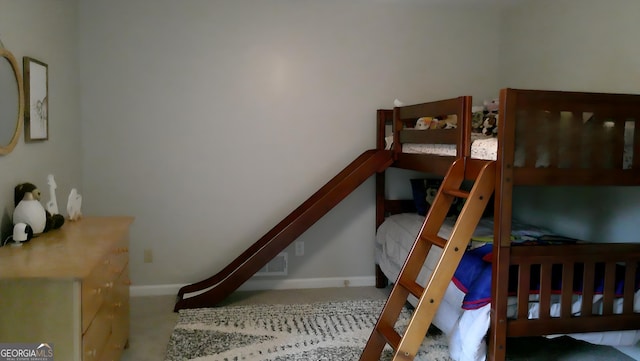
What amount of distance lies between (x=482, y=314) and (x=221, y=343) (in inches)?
58.0

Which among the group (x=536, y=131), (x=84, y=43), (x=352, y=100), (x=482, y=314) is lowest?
(x=482, y=314)

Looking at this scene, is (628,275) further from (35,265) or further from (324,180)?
(35,265)

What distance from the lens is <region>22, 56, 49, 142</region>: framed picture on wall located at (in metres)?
2.43

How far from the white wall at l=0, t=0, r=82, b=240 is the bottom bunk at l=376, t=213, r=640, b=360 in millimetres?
2268

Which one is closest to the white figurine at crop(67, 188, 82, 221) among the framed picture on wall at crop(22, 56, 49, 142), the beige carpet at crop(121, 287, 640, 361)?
the framed picture on wall at crop(22, 56, 49, 142)

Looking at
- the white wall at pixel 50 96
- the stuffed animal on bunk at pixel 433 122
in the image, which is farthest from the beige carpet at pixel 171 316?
the stuffed animal on bunk at pixel 433 122

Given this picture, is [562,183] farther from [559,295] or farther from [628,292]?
[628,292]

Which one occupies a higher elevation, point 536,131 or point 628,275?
point 536,131

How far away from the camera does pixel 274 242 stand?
3182mm

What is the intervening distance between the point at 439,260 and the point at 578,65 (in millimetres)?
1936

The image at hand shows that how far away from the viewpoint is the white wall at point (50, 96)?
226cm

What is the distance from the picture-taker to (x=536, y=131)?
6.55 ft

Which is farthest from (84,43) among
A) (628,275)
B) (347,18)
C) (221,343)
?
(628,275)

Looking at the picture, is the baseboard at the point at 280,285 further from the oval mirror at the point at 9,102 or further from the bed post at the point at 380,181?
the oval mirror at the point at 9,102
